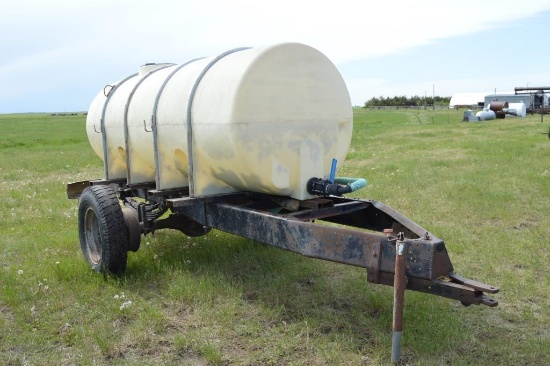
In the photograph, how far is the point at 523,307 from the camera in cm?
461

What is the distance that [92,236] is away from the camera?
593cm

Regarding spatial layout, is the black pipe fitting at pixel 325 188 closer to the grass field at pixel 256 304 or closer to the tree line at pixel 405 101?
the grass field at pixel 256 304

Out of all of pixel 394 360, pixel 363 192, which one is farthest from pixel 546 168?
pixel 394 360

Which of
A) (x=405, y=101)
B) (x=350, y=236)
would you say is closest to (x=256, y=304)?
(x=350, y=236)

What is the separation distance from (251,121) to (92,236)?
2.53m

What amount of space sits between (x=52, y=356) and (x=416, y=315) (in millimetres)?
2716

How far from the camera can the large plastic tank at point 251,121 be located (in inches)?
176

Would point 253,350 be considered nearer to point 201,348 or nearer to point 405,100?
point 201,348

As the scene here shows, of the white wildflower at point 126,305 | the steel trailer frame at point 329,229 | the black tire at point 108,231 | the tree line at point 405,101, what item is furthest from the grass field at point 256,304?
the tree line at point 405,101

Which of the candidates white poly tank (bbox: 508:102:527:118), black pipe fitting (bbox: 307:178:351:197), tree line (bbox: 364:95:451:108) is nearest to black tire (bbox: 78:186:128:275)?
black pipe fitting (bbox: 307:178:351:197)

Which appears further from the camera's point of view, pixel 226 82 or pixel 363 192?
pixel 363 192

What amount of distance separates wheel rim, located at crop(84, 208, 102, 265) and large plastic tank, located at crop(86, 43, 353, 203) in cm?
92

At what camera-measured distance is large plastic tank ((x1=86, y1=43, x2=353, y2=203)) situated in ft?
14.6

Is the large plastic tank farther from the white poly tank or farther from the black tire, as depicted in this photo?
the white poly tank
